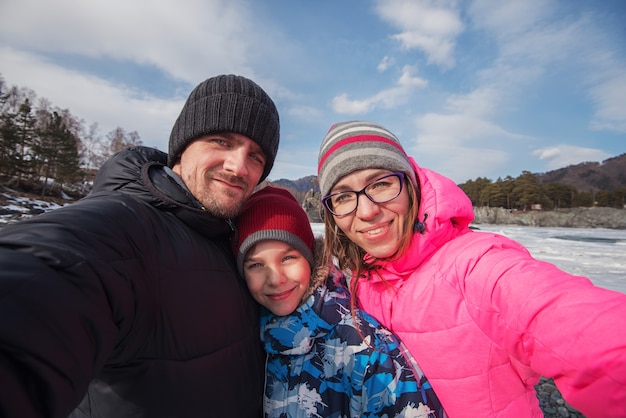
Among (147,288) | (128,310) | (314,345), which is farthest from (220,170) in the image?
(314,345)

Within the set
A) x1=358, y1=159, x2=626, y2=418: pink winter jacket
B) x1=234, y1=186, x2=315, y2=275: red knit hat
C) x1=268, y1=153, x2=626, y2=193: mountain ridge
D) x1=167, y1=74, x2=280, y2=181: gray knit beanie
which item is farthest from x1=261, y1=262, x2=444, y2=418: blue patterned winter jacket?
x1=268, y1=153, x2=626, y2=193: mountain ridge

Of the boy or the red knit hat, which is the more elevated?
the red knit hat

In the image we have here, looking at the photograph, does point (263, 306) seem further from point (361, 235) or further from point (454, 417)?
point (454, 417)

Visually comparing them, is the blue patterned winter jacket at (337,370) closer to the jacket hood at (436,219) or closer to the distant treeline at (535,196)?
the jacket hood at (436,219)

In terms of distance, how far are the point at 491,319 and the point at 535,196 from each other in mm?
70859

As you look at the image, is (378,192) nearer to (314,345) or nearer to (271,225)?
(271,225)

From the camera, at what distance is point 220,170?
66.7 inches

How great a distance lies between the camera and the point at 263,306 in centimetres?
179

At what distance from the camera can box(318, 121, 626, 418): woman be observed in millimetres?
815

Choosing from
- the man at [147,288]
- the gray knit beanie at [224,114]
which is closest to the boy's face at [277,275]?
the man at [147,288]

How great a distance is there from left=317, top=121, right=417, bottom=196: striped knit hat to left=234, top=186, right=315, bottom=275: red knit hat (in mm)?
306

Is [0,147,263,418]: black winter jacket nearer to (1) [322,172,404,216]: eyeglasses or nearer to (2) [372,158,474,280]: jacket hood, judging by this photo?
(1) [322,172,404,216]: eyeglasses

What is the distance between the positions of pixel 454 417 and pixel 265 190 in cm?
192

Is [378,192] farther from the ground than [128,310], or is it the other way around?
[378,192]
